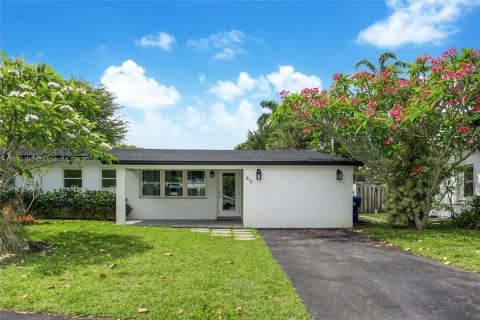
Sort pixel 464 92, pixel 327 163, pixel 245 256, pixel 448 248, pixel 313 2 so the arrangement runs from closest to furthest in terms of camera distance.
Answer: pixel 245 256
pixel 448 248
pixel 464 92
pixel 313 2
pixel 327 163

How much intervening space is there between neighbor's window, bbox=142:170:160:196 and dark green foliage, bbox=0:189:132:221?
1.30 metres

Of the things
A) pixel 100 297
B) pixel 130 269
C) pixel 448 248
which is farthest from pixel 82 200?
pixel 448 248

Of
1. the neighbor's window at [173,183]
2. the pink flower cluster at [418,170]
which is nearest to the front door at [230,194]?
the neighbor's window at [173,183]

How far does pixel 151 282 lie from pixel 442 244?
282 inches

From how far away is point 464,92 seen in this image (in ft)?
30.7

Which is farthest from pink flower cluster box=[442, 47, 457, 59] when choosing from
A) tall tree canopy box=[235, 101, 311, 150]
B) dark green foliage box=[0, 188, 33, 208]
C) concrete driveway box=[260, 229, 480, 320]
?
tall tree canopy box=[235, 101, 311, 150]

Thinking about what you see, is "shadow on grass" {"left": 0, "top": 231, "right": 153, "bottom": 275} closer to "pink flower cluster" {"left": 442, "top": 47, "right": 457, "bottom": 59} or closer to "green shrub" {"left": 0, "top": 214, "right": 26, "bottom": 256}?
"green shrub" {"left": 0, "top": 214, "right": 26, "bottom": 256}

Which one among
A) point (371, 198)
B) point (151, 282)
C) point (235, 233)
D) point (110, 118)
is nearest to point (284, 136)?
point (371, 198)

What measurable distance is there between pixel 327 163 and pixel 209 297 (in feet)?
28.7

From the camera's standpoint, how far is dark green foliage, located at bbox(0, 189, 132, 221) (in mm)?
14180

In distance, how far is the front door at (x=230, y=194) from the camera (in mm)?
14828

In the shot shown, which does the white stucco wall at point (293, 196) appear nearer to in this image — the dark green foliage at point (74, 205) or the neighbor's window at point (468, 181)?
the dark green foliage at point (74, 205)

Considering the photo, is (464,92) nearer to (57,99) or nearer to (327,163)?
(327,163)

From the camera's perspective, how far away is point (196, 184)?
14.8 meters
